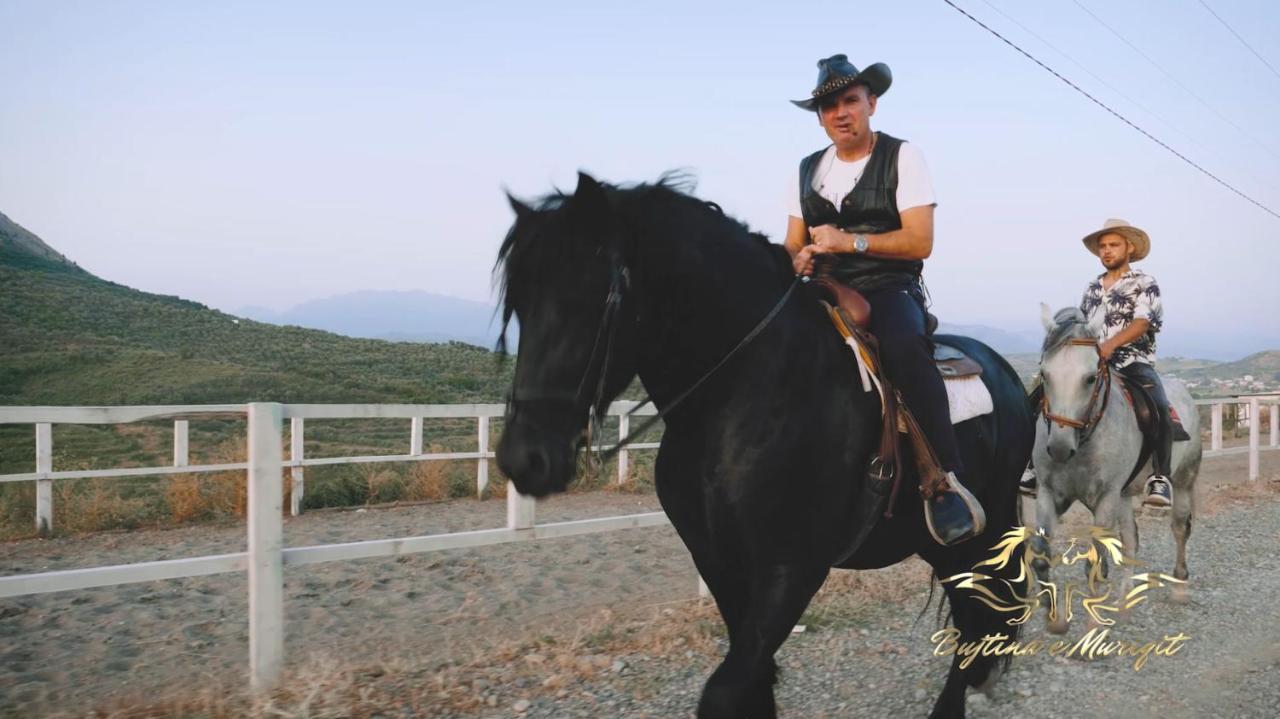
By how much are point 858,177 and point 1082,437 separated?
381 centimetres

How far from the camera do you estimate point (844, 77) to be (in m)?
3.50

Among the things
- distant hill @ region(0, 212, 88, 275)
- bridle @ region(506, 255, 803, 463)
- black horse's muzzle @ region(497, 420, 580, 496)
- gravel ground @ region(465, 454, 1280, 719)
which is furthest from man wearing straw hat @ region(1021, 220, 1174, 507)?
distant hill @ region(0, 212, 88, 275)

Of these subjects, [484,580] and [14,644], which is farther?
[484,580]

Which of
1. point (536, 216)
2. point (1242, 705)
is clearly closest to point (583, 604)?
point (1242, 705)

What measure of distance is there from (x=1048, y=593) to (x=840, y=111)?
386cm

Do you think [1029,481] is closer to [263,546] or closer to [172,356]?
[263,546]

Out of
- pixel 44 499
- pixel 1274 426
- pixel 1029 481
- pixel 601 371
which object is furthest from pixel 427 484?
pixel 1274 426

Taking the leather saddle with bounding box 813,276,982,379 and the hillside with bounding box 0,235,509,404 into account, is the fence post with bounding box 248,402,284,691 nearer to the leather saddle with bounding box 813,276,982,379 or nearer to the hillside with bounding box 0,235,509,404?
the leather saddle with bounding box 813,276,982,379

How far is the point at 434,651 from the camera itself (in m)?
5.31

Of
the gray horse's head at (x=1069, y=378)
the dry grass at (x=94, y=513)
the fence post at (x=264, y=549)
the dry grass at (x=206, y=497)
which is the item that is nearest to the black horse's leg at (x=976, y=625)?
the gray horse's head at (x=1069, y=378)

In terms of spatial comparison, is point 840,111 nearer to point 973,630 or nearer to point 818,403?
point 818,403

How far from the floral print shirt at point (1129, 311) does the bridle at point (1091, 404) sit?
583 mm

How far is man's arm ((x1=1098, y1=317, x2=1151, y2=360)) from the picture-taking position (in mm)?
6652

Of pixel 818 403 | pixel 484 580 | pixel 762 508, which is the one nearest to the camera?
pixel 762 508
